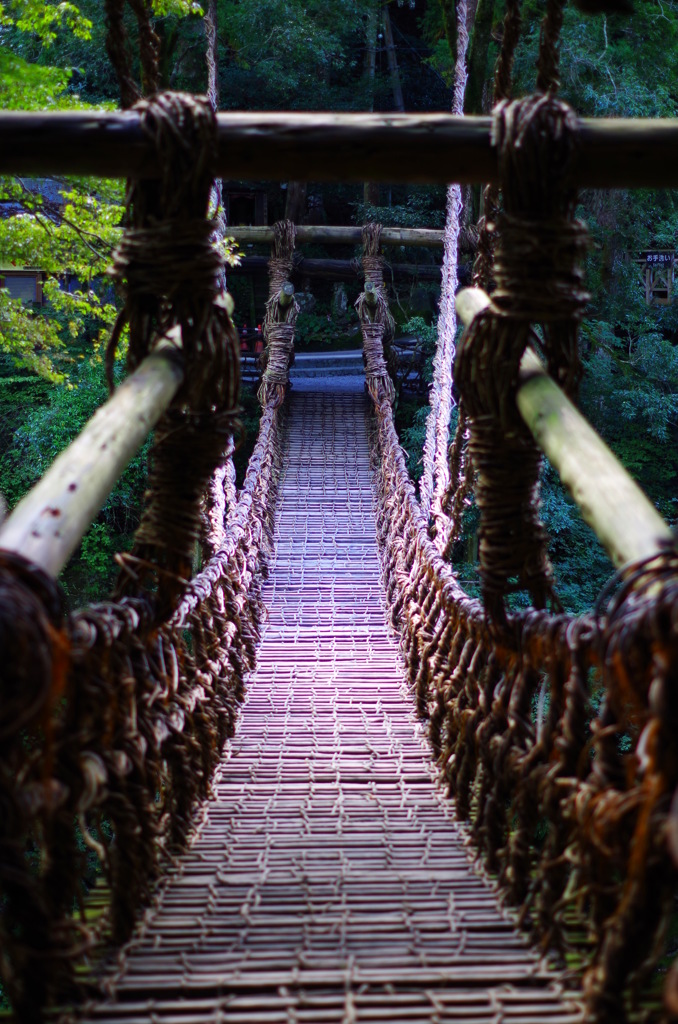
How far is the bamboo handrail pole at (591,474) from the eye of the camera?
1.09m

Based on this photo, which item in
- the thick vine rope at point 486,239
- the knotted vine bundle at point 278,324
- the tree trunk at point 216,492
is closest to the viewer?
the thick vine rope at point 486,239

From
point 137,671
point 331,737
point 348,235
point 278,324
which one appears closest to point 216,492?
point 331,737

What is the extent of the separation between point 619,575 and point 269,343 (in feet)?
16.6

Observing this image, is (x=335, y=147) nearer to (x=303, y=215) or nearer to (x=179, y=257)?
(x=179, y=257)

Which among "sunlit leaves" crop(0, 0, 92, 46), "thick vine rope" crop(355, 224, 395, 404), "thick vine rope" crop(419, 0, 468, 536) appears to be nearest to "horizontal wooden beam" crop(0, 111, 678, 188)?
"thick vine rope" crop(419, 0, 468, 536)

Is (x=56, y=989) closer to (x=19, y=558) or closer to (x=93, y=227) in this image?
(x=19, y=558)

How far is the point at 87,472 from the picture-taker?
4.01 ft

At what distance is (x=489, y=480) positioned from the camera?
1.69 metres

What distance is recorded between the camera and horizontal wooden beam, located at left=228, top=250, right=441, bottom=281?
7695mm

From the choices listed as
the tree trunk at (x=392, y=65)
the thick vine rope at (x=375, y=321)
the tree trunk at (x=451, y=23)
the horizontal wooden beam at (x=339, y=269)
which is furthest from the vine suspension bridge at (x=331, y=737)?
the tree trunk at (x=392, y=65)

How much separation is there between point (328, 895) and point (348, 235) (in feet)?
19.8

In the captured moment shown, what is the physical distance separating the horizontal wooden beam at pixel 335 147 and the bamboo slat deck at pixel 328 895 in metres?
1.08

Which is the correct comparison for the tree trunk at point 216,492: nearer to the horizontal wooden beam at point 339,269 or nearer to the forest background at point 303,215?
the forest background at point 303,215

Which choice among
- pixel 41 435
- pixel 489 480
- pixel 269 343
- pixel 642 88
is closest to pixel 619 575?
pixel 489 480
